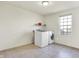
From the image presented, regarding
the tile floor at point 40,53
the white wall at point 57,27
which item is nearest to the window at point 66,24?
the white wall at point 57,27

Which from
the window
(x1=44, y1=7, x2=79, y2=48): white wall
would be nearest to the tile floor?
(x1=44, y1=7, x2=79, y2=48): white wall

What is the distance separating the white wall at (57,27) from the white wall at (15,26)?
1.14m

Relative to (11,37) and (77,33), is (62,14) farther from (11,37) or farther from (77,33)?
(11,37)

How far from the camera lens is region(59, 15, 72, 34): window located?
474 centimetres

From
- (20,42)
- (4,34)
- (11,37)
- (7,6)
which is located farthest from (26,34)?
(7,6)

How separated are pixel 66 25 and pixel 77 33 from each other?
36.7 inches

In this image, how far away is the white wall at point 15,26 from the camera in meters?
4.09

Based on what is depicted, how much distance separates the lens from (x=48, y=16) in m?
6.04

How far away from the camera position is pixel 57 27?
5406mm

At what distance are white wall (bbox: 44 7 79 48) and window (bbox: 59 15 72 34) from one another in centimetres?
26

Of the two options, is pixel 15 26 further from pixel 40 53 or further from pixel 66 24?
pixel 66 24

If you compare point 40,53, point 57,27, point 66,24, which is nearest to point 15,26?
point 40,53

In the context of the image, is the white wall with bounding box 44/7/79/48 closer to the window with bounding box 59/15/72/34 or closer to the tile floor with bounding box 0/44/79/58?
the window with bounding box 59/15/72/34

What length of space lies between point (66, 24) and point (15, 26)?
3005 mm
